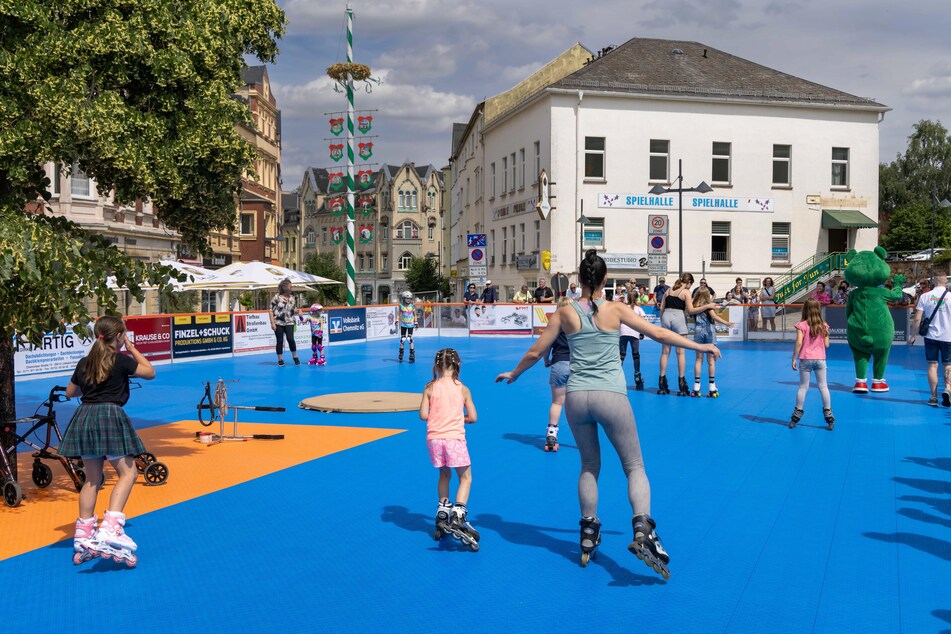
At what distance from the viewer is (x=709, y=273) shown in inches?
1623

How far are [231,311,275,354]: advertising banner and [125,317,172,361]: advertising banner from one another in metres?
2.27

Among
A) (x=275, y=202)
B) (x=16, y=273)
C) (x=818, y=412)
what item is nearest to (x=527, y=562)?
(x=16, y=273)

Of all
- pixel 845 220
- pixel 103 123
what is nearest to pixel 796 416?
pixel 103 123

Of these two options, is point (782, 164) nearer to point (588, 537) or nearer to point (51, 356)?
point (51, 356)

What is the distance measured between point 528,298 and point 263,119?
112 ft

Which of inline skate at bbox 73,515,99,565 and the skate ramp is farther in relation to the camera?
the skate ramp

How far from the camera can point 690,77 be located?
42.7m

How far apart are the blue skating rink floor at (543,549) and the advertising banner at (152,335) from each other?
38.6 ft

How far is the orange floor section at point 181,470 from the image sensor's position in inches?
285

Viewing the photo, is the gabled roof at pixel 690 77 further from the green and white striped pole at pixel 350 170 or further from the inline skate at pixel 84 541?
the inline skate at pixel 84 541

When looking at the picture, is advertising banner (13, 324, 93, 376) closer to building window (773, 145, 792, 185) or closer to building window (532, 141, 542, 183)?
building window (532, 141, 542, 183)

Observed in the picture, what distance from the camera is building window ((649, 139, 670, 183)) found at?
41.2 meters

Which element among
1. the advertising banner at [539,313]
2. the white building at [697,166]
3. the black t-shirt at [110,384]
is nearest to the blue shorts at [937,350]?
the black t-shirt at [110,384]

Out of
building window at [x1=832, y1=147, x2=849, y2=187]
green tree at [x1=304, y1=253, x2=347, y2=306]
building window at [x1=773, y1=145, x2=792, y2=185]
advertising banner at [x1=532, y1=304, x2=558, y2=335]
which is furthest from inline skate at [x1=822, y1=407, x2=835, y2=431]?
green tree at [x1=304, y1=253, x2=347, y2=306]
